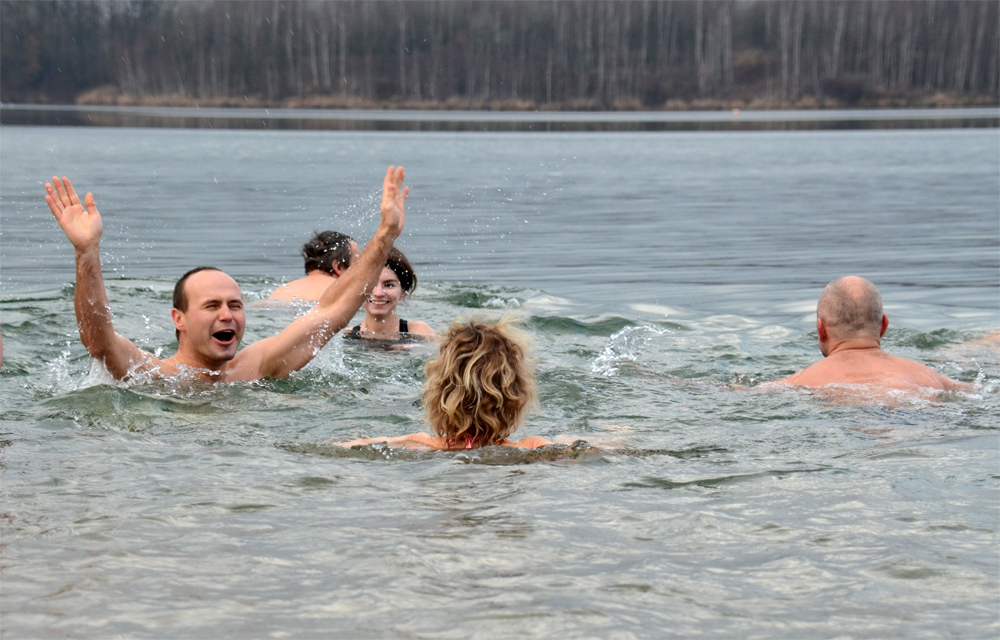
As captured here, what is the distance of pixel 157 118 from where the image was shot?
244ft

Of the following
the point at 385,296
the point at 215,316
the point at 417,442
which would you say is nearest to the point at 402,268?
the point at 385,296

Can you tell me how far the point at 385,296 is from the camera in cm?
971

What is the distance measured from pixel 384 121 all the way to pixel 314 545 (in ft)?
227

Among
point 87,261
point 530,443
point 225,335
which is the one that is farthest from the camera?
point 225,335

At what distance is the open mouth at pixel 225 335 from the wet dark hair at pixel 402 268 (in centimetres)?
227

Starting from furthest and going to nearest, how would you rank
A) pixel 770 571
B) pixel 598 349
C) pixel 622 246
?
pixel 622 246, pixel 598 349, pixel 770 571

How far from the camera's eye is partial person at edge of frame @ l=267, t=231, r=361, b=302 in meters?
11.3

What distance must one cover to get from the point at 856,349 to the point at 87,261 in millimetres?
4809

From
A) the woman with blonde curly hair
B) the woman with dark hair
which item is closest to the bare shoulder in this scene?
the woman with dark hair

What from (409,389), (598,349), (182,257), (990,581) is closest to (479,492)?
(990,581)

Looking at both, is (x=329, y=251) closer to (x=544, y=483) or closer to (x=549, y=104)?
(x=544, y=483)

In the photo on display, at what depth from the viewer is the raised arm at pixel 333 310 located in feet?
22.0

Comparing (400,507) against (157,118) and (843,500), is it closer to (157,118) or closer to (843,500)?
(843,500)

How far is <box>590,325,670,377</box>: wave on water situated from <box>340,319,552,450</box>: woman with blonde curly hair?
2889 millimetres
